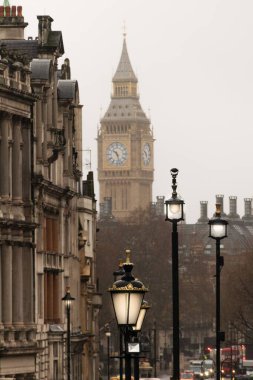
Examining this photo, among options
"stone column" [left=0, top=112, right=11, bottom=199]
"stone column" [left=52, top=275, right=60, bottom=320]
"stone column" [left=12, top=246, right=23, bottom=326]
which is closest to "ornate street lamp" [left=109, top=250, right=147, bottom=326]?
"stone column" [left=0, top=112, right=11, bottom=199]

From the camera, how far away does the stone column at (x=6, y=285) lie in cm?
5528

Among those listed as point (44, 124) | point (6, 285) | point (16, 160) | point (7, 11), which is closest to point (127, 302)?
point (6, 285)

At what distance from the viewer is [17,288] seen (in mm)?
56625

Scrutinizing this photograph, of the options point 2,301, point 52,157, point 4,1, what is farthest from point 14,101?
point 4,1

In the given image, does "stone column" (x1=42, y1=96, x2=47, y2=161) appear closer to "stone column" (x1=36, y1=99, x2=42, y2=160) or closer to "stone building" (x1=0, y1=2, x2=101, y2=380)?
"stone building" (x1=0, y1=2, x2=101, y2=380)

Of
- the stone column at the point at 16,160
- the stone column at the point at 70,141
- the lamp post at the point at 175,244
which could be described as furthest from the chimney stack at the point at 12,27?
the lamp post at the point at 175,244

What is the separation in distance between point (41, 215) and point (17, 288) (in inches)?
321

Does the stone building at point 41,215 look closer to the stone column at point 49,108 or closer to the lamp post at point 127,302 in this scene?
the stone column at point 49,108

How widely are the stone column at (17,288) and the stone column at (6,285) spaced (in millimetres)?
671

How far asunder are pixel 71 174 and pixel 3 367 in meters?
17.6

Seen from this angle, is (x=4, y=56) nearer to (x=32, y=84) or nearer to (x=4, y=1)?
(x=32, y=84)

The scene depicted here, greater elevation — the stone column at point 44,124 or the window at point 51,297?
the stone column at point 44,124

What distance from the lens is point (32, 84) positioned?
214 feet

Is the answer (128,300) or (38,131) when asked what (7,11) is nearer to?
(38,131)
